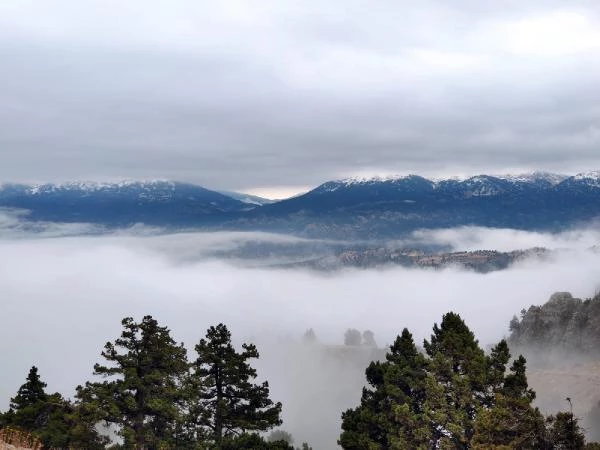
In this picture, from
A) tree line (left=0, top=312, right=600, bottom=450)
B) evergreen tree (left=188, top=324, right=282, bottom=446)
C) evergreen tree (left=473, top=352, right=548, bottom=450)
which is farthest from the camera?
evergreen tree (left=188, top=324, right=282, bottom=446)

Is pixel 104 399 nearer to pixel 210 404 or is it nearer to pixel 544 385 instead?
pixel 210 404

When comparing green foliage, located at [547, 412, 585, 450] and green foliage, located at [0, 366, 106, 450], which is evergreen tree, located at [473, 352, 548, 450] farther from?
green foliage, located at [0, 366, 106, 450]

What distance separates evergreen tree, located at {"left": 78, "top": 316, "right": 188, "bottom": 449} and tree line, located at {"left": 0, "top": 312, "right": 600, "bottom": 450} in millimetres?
70

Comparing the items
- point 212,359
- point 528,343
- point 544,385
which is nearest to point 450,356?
point 212,359

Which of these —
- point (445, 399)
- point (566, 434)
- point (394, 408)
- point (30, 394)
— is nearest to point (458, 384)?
point (445, 399)

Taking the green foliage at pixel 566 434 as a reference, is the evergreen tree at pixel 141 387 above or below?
below

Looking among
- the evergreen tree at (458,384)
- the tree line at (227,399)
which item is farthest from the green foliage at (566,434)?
the evergreen tree at (458,384)

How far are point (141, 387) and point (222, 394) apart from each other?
Answer: 5.70m

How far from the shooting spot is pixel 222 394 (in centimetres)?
4331

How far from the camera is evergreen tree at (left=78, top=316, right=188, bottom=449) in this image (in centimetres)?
4094

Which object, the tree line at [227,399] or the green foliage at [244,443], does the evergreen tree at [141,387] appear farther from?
the green foliage at [244,443]

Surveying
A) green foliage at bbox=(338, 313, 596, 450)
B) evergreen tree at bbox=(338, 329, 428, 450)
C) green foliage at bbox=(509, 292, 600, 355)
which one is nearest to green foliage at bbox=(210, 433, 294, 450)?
evergreen tree at bbox=(338, 329, 428, 450)

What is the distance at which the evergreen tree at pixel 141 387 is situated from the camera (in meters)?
40.9

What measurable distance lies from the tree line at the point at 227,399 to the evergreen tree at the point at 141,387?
2.7 inches
